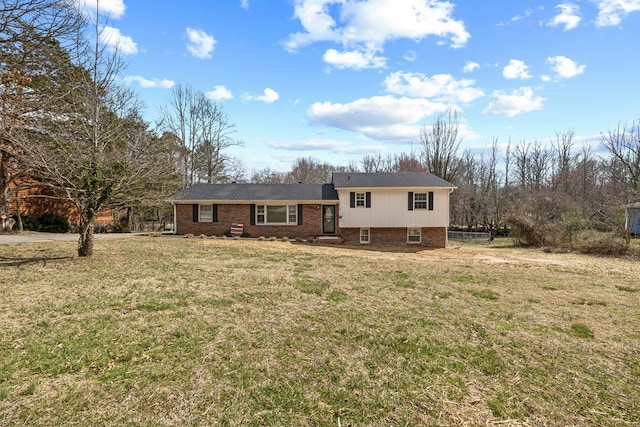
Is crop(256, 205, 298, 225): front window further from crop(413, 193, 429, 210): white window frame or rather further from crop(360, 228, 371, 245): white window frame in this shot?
crop(413, 193, 429, 210): white window frame

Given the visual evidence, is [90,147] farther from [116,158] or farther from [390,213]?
[390,213]

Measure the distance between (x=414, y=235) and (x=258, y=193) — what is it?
8.86 metres

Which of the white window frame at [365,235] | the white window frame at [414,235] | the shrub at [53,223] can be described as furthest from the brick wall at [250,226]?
the shrub at [53,223]

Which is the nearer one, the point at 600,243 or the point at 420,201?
the point at 600,243

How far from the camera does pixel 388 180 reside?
18828 mm

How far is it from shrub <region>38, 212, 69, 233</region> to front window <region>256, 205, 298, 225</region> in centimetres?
1160

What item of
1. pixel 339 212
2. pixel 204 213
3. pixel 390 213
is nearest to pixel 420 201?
pixel 390 213

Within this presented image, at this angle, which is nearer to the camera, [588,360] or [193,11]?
[588,360]

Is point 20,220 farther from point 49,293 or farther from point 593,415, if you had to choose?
point 593,415

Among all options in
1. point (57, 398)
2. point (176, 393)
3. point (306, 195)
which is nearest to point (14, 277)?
point (57, 398)

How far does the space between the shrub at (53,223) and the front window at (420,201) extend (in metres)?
19.9

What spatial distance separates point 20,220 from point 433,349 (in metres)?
21.3

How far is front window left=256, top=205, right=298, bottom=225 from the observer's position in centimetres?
1869

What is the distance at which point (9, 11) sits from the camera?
8.51 m
